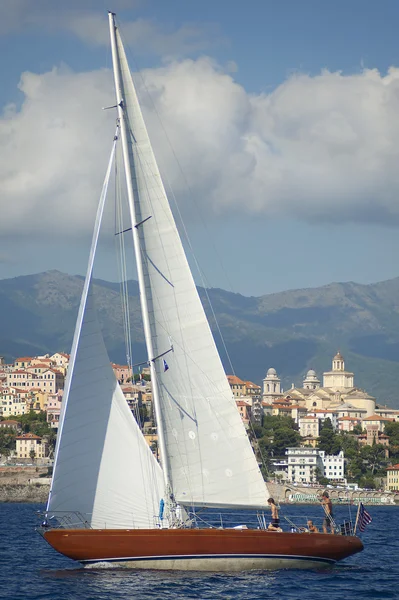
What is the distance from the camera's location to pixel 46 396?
194500 mm

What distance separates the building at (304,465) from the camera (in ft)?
498

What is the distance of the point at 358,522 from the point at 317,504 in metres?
94.8

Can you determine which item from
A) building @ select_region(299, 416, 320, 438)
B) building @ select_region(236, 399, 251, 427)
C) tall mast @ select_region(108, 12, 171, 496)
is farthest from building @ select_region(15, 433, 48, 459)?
tall mast @ select_region(108, 12, 171, 496)

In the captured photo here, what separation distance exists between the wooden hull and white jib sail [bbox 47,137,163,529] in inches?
21.9

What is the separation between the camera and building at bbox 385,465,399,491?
145000 millimetres

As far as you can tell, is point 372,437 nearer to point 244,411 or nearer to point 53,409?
point 244,411

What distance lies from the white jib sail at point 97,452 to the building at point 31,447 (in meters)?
121

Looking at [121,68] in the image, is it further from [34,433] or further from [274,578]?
[34,433]

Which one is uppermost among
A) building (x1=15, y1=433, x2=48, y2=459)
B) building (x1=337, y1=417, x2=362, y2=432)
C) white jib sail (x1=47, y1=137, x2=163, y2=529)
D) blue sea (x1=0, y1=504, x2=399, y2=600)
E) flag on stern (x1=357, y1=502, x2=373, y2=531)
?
building (x1=337, y1=417, x2=362, y2=432)

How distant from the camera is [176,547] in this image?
102ft

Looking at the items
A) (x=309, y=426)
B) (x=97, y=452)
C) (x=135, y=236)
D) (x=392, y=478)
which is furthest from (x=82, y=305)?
(x=309, y=426)

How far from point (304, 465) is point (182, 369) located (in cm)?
12378

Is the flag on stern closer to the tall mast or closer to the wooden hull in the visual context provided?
the wooden hull

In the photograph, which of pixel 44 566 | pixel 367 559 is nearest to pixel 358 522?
pixel 367 559
